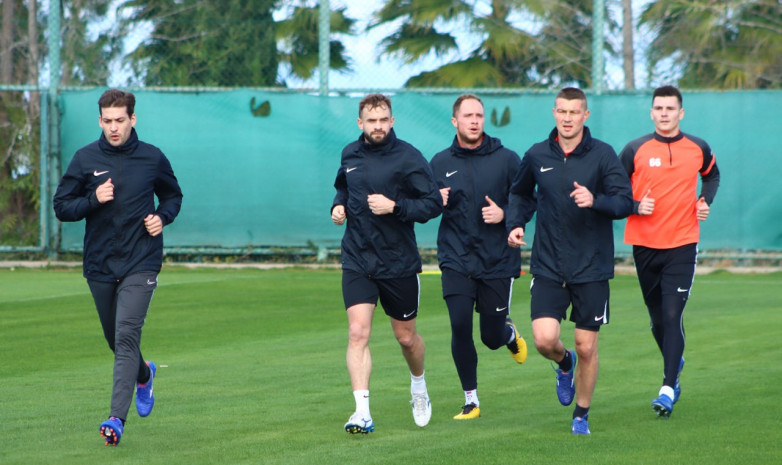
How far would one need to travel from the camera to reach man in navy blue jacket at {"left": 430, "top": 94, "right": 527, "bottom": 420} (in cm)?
773

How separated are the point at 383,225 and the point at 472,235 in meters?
0.73

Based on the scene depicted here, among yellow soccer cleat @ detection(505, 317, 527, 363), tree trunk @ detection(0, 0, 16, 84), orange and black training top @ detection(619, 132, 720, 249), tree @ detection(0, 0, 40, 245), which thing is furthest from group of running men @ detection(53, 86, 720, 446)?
tree trunk @ detection(0, 0, 16, 84)

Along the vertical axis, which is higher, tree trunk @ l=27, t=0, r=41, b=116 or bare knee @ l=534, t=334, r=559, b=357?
tree trunk @ l=27, t=0, r=41, b=116

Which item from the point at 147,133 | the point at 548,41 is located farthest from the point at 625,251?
the point at 147,133

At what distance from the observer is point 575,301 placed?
7168mm

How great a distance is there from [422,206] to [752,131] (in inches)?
445

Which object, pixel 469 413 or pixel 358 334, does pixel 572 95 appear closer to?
pixel 358 334

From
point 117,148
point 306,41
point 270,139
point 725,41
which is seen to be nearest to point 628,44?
point 725,41

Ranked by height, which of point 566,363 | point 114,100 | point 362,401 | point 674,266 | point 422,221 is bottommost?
point 362,401

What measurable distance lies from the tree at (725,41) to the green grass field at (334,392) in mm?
6470

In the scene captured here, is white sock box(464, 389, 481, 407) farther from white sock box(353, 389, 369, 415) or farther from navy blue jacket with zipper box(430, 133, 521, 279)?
white sock box(353, 389, 369, 415)

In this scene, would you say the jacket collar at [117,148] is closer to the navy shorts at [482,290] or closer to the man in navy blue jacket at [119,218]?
the man in navy blue jacket at [119,218]

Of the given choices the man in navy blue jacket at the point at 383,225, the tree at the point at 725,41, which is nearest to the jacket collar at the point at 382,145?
the man in navy blue jacket at the point at 383,225

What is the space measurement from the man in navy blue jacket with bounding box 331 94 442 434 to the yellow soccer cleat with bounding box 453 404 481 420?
0.28 meters
